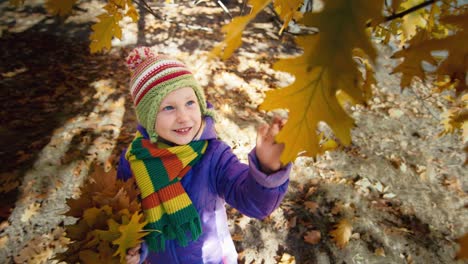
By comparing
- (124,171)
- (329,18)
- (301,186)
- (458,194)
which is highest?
(329,18)

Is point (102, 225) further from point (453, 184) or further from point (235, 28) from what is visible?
point (453, 184)

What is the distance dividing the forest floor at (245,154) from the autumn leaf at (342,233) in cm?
5

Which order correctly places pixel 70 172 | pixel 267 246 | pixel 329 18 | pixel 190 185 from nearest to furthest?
pixel 329 18 < pixel 190 185 < pixel 267 246 < pixel 70 172

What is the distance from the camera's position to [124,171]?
1.81 meters

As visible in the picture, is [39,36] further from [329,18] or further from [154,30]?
[329,18]

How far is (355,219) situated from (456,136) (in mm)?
2532

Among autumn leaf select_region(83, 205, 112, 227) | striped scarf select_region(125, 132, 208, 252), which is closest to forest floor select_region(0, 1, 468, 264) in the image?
striped scarf select_region(125, 132, 208, 252)

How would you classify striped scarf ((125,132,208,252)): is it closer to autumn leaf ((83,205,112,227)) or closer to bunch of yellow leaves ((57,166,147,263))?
bunch of yellow leaves ((57,166,147,263))

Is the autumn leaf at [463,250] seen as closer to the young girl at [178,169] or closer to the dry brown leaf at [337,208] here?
the young girl at [178,169]

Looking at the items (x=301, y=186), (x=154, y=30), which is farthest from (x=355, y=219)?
(x=154, y=30)

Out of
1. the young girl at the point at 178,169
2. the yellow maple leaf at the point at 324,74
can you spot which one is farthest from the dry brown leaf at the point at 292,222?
the yellow maple leaf at the point at 324,74

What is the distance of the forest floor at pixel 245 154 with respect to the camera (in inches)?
114

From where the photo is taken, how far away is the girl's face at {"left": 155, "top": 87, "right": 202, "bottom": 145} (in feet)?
4.96

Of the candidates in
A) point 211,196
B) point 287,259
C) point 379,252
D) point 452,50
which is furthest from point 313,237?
point 452,50
